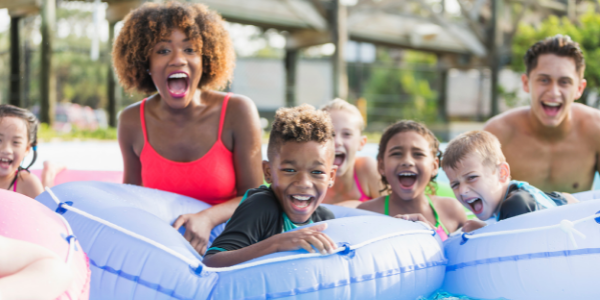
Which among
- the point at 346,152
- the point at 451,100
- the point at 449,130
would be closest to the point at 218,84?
the point at 346,152

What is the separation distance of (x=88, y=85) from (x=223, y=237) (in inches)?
1175

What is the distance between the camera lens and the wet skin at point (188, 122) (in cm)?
272

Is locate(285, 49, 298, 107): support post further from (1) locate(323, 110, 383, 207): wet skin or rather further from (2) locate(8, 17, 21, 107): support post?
(1) locate(323, 110, 383, 207): wet skin

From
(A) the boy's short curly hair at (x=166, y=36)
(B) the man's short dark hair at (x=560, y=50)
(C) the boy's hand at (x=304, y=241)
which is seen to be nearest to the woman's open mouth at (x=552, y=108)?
(B) the man's short dark hair at (x=560, y=50)

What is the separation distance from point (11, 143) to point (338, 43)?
681cm

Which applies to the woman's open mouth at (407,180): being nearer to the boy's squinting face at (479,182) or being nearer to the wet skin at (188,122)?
the boy's squinting face at (479,182)

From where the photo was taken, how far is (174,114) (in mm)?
2828

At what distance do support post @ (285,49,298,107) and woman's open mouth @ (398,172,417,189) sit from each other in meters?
7.74

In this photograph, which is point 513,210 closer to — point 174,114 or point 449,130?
point 174,114

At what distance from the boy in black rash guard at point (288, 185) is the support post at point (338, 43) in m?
6.81

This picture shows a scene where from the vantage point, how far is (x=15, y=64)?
8750 mm

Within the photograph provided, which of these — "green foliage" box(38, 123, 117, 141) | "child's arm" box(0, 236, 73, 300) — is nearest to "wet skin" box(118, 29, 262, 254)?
"child's arm" box(0, 236, 73, 300)

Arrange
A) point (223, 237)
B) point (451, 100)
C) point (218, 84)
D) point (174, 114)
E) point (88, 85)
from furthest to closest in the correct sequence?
point (88, 85) < point (451, 100) < point (218, 84) < point (174, 114) < point (223, 237)

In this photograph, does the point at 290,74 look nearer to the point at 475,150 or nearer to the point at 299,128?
the point at 475,150
